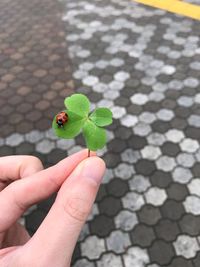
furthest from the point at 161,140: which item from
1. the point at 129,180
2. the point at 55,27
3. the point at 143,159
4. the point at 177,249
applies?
the point at 55,27

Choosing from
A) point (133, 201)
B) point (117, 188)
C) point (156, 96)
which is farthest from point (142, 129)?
point (133, 201)

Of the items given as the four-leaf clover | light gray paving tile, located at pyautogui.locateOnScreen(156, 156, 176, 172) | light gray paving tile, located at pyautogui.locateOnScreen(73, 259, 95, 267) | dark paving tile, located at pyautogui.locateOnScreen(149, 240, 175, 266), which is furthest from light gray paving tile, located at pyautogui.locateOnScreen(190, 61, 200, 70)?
the four-leaf clover

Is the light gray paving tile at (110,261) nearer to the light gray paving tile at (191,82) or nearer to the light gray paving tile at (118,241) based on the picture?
the light gray paving tile at (118,241)

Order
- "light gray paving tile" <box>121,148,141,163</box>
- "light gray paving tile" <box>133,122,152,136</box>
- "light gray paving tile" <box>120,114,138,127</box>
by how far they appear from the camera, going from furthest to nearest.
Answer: "light gray paving tile" <box>120,114,138,127</box>
"light gray paving tile" <box>133,122,152,136</box>
"light gray paving tile" <box>121,148,141,163</box>

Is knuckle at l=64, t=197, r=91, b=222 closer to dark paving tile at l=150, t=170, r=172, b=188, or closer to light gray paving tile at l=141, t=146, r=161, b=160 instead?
dark paving tile at l=150, t=170, r=172, b=188

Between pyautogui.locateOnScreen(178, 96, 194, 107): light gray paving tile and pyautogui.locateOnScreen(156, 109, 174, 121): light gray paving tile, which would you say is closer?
pyautogui.locateOnScreen(156, 109, 174, 121): light gray paving tile

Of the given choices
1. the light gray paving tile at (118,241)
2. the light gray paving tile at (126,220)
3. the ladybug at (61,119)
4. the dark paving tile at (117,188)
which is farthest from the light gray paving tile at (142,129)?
the ladybug at (61,119)

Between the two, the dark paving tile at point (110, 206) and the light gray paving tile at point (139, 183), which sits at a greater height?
the light gray paving tile at point (139, 183)

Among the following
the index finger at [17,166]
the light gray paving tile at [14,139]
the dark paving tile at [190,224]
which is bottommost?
the light gray paving tile at [14,139]
